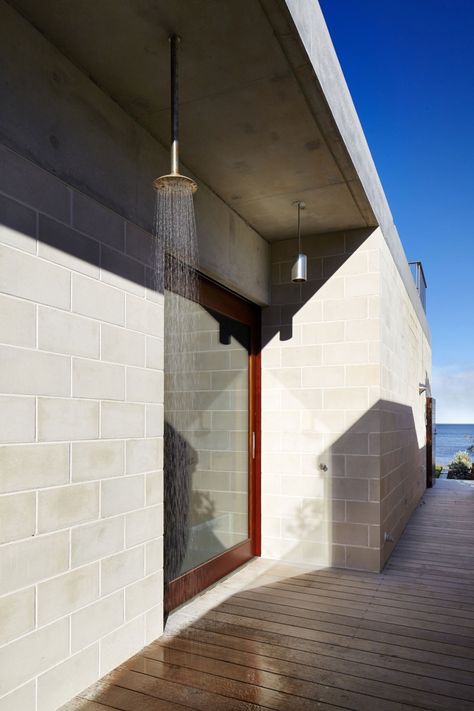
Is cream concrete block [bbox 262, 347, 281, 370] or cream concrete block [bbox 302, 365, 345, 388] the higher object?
cream concrete block [bbox 262, 347, 281, 370]

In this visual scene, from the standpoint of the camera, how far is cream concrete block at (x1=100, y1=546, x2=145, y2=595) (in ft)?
7.09

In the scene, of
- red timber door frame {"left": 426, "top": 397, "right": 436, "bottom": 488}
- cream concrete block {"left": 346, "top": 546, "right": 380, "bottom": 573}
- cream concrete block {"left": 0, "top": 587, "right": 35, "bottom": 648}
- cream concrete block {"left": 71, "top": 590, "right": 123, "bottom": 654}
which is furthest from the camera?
red timber door frame {"left": 426, "top": 397, "right": 436, "bottom": 488}

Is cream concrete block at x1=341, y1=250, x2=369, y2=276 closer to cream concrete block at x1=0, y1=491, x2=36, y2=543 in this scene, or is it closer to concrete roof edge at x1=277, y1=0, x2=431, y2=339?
concrete roof edge at x1=277, y1=0, x2=431, y2=339

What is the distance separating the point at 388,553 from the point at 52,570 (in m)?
2.90

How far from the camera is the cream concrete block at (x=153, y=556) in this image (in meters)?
2.45

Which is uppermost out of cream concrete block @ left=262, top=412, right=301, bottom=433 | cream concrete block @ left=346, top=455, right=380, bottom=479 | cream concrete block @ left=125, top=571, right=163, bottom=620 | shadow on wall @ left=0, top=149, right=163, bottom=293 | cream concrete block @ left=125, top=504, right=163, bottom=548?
shadow on wall @ left=0, top=149, right=163, bottom=293

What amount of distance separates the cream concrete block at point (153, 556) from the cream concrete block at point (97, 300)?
1.06m

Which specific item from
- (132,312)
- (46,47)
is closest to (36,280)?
(132,312)

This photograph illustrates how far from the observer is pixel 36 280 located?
1861 mm

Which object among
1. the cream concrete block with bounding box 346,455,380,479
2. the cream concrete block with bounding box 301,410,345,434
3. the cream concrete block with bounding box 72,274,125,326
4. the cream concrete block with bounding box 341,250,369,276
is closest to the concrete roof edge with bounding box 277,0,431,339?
the cream concrete block with bounding box 341,250,369,276

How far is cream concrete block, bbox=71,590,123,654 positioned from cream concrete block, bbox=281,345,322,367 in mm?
2267

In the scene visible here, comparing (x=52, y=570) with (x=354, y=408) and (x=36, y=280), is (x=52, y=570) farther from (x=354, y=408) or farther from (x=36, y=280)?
(x=354, y=408)

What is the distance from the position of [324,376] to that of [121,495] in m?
2.10

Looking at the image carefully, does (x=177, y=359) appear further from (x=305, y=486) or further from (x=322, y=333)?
(x=305, y=486)
